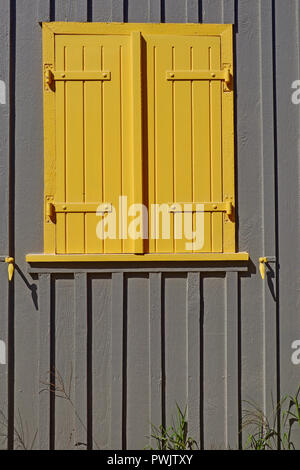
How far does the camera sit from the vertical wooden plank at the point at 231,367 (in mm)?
2891

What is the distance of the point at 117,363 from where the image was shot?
2.87m

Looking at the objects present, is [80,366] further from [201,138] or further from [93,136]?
[201,138]

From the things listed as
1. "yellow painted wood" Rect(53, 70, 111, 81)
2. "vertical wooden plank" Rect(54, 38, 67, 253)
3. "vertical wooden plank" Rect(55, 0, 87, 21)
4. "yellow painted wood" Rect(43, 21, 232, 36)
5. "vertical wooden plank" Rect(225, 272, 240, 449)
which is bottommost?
"vertical wooden plank" Rect(225, 272, 240, 449)

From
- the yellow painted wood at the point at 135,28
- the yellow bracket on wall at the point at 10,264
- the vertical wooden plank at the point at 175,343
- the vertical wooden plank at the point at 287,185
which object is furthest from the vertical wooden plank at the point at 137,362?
the yellow painted wood at the point at 135,28

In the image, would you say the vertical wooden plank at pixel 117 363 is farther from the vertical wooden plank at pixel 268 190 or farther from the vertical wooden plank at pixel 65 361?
the vertical wooden plank at pixel 268 190

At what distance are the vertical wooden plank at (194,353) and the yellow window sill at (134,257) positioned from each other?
132mm

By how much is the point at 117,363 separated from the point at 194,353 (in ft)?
1.71

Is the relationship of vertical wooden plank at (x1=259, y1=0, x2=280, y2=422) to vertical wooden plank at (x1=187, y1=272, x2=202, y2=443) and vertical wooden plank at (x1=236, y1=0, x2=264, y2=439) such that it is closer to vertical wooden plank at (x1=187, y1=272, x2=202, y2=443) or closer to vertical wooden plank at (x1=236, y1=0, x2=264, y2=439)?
vertical wooden plank at (x1=236, y1=0, x2=264, y2=439)

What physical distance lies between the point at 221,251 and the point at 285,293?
1.75ft

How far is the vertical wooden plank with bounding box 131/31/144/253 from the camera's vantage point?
2.87 meters

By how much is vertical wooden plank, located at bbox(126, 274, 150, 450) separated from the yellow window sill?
14 centimetres

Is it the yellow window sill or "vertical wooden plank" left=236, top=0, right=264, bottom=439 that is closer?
the yellow window sill

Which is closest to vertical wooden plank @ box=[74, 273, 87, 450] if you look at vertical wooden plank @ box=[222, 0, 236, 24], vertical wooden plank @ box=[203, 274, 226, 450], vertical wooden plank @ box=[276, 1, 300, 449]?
vertical wooden plank @ box=[203, 274, 226, 450]

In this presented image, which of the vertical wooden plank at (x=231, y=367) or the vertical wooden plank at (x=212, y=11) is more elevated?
the vertical wooden plank at (x=212, y=11)
